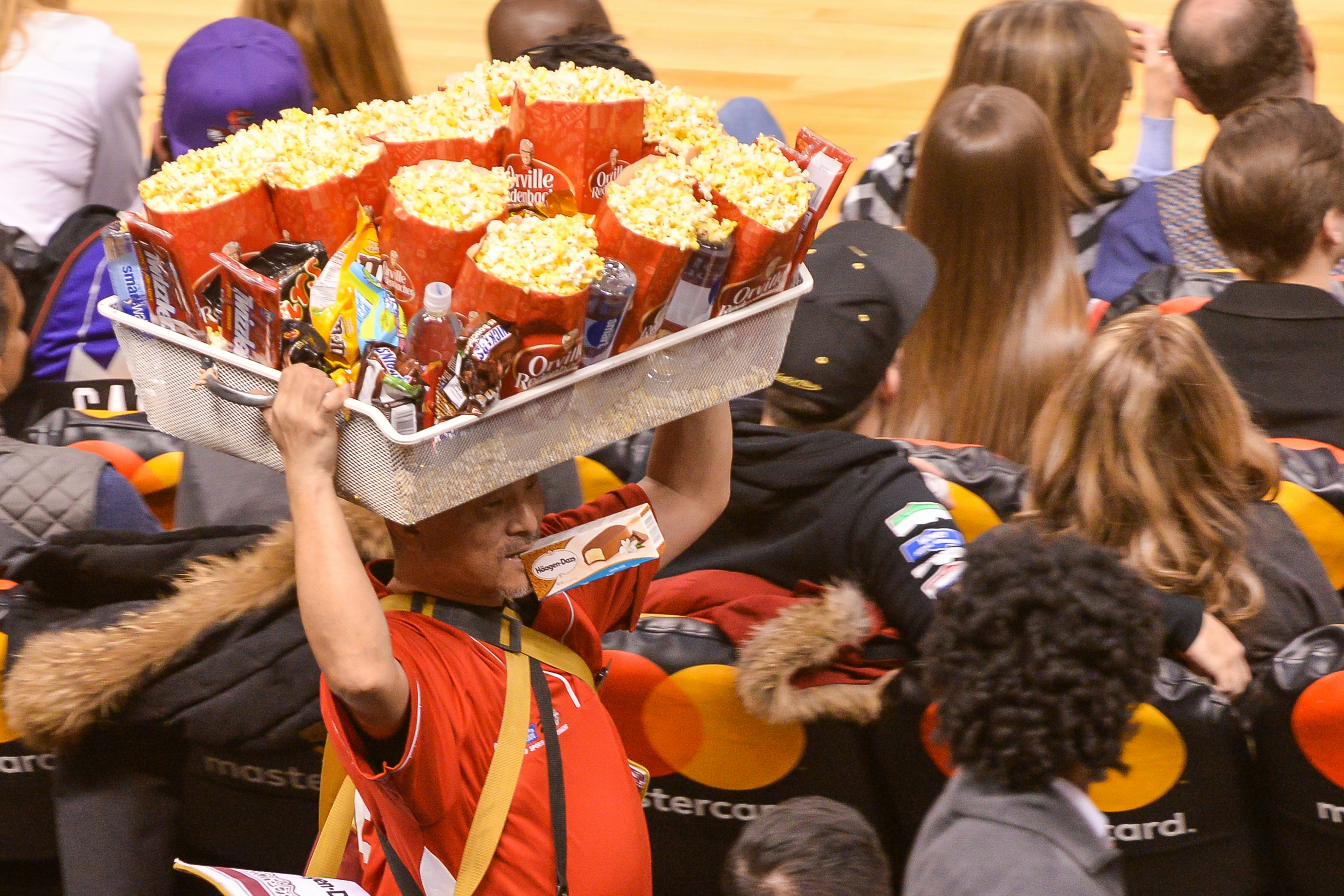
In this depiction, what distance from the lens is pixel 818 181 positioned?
5.05ft

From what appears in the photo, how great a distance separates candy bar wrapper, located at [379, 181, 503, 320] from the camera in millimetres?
1321

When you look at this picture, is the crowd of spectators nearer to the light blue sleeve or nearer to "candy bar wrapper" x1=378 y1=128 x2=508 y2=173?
"candy bar wrapper" x1=378 y1=128 x2=508 y2=173

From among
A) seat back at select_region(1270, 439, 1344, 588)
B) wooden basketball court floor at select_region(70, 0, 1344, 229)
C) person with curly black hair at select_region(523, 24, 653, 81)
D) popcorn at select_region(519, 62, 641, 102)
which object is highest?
popcorn at select_region(519, 62, 641, 102)

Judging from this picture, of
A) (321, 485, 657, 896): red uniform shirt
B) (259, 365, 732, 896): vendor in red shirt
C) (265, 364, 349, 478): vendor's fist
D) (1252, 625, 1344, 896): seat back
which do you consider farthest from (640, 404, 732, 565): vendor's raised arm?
(1252, 625, 1344, 896): seat back

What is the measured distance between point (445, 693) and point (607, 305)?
460mm

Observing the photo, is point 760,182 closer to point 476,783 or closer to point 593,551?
point 593,551

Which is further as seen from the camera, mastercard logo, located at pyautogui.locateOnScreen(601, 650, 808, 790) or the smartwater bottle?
mastercard logo, located at pyautogui.locateOnScreen(601, 650, 808, 790)

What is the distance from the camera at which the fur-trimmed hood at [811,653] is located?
194 cm

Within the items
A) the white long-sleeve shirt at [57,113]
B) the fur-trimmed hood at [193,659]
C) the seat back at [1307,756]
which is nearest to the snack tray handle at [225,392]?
the fur-trimmed hood at [193,659]

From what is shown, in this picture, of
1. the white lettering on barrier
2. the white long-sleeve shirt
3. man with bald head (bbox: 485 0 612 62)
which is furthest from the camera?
man with bald head (bbox: 485 0 612 62)

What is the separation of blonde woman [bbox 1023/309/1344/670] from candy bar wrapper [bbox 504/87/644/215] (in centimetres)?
90

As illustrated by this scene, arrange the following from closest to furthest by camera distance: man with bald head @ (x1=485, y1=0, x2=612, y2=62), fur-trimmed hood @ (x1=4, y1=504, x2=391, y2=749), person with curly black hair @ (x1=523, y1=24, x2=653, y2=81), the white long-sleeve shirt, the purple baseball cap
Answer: fur-trimmed hood @ (x1=4, y1=504, x2=391, y2=749), the purple baseball cap, person with curly black hair @ (x1=523, y1=24, x2=653, y2=81), the white long-sleeve shirt, man with bald head @ (x1=485, y1=0, x2=612, y2=62)

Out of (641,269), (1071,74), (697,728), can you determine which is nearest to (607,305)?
(641,269)

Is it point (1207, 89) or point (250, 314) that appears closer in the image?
point (250, 314)
